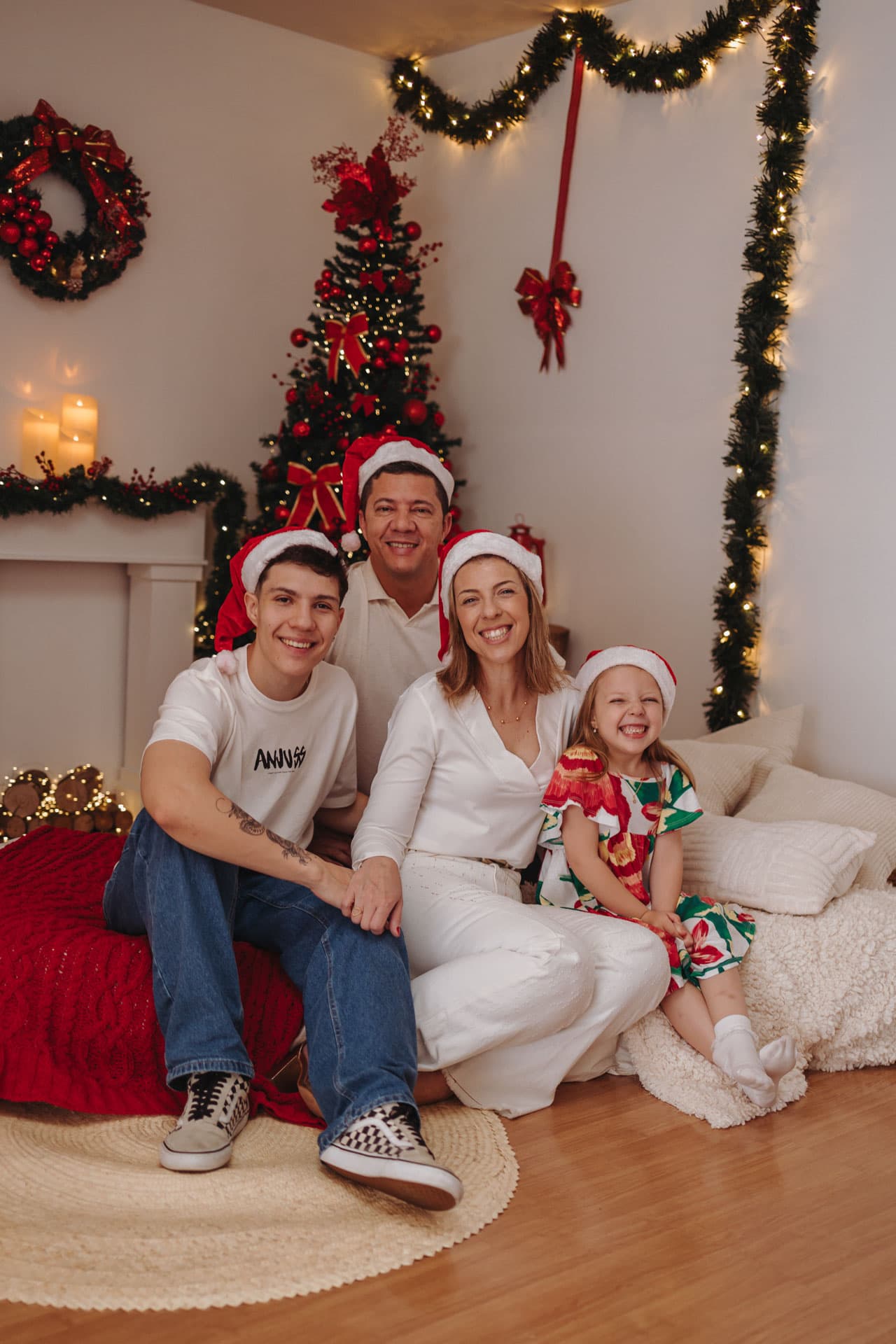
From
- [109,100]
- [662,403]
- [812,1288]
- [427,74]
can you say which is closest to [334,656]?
[812,1288]

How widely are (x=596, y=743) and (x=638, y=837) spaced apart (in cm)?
21

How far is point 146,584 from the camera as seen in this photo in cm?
447

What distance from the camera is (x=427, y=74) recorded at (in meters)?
4.87

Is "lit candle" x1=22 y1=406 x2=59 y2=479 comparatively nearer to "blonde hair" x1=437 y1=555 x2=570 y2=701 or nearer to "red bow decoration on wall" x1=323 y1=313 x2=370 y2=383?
"red bow decoration on wall" x1=323 y1=313 x2=370 y2=383

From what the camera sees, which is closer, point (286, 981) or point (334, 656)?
point (286, 981)

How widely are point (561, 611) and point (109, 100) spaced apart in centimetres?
251

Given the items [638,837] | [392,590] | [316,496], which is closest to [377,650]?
[392,590]

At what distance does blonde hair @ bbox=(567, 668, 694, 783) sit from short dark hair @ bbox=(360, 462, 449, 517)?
0.63 m

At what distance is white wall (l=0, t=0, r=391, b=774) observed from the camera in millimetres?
4215

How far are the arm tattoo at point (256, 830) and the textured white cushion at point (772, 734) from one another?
1479 mm

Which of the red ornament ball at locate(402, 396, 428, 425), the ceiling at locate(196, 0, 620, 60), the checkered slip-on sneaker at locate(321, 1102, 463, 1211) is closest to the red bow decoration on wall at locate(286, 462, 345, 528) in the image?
the red ornament ball at locate(402, 396, 428, 425)

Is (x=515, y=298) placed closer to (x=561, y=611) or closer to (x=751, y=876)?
(x=561, y=611)

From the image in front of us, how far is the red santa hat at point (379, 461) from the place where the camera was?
2.74m

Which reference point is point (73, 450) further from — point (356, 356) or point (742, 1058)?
point (742, 1058)
